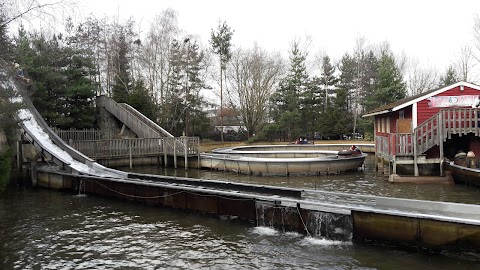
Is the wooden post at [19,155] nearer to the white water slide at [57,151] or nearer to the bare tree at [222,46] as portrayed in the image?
the white water slide at [57,151]

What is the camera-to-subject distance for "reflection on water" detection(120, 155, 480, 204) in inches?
539

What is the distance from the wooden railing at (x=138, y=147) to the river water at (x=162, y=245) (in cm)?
904

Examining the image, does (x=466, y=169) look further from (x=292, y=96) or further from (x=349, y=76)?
(x=349, y=76)

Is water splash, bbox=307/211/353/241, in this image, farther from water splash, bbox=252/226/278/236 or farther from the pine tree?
the pine tree

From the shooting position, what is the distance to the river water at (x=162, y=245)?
7.38 meters

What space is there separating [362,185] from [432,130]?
3930 mm

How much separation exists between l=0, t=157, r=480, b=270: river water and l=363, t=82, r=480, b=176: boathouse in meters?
3.26

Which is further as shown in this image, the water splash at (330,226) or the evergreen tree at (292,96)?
the evergreen tree at (292,96)

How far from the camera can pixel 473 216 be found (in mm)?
Answer: 8148

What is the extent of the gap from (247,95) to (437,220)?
3604cm

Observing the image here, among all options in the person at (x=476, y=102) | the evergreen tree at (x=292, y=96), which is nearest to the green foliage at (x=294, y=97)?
the evergreen tree at (x=292, y=96)

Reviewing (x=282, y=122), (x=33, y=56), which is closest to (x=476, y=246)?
(x=33, y=56)

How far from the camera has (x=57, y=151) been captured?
61.5 feet

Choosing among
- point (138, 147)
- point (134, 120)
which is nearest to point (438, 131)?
point (138, 147)
